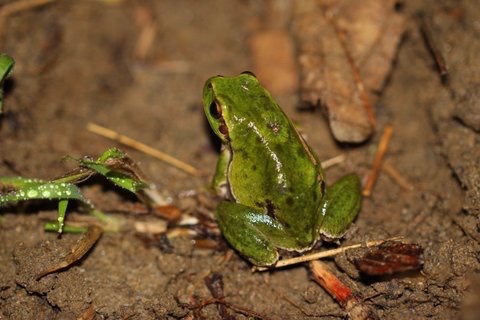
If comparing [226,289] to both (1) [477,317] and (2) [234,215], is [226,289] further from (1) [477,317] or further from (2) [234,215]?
(1) [477,317]

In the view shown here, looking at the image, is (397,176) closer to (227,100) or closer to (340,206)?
(340,206)

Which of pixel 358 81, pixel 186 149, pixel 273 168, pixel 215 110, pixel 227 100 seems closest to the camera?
pixel 273 168

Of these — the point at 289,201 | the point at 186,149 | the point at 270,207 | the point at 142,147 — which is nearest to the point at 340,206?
the point at 289,201

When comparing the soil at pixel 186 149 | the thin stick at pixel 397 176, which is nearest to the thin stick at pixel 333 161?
the soil at pixel 186 149

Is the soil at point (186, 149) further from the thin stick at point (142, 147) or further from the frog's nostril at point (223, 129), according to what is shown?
the frog's nostril at point (223, 129)

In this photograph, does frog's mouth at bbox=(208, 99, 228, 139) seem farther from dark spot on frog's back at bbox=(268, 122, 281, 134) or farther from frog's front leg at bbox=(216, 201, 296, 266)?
frog's front leg at bbox=(216, 201, 296, 266)

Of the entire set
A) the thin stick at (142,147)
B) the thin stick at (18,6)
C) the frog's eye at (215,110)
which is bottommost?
the thin stick at (142,147)

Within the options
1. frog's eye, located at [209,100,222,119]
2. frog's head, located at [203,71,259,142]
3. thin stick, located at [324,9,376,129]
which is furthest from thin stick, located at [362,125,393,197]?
frog's eye, located at [209,100,222,119]
